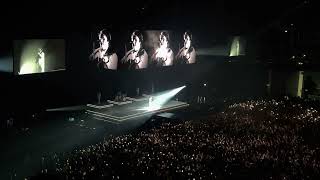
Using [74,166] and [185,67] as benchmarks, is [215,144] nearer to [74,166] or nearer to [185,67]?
[74,166]

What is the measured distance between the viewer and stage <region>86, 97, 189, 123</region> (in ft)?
55.2

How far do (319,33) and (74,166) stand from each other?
2265 cm

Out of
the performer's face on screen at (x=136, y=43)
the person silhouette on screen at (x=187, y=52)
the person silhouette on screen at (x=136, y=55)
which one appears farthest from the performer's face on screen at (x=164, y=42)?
the performer's face on screen at (x=136, y=43)

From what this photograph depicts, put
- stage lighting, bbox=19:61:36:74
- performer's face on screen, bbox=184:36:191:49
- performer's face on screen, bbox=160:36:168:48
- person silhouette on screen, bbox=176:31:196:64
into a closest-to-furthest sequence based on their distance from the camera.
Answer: stage lighting, bbox=19:61:36:74
performer's face on screen, bbox=160:36:168:48
person silhouette on screen, bbox=176:31:196:64
performer's face on screen, bbox=184:36:191:49

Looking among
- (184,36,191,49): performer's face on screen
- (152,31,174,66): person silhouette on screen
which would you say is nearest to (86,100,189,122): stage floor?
(152,31,174,66): person silhouette on screen

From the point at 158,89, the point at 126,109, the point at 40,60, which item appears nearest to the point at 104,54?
the point at 126,109

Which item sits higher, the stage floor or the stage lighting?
the stage lighting

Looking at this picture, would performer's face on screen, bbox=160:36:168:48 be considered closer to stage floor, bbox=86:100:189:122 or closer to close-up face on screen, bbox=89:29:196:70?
close-up face on screen, bbox=89:29:196:70

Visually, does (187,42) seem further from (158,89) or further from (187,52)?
(158,89)

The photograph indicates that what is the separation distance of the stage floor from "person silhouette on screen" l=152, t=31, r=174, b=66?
2.66 m

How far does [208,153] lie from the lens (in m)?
11.9

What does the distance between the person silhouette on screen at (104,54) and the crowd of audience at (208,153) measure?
5.10m

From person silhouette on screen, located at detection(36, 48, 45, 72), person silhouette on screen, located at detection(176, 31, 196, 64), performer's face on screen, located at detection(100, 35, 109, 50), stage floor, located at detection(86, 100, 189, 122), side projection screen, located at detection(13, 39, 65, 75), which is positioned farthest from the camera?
person silhouette on screen, located at detection(176, 31, 196, 64)

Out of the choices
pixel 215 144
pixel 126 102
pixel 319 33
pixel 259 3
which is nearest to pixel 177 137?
pixel 215 144
